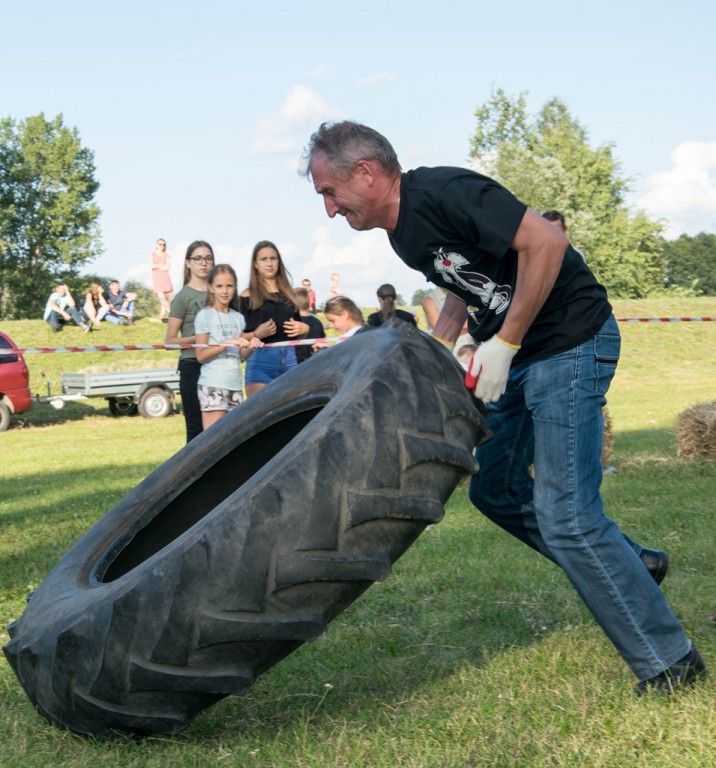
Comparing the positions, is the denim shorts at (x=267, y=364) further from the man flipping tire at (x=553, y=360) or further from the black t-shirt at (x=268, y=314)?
the man flipping tire at (x=553, y=360)

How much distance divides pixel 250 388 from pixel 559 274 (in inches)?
211

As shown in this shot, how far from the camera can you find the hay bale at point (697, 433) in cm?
922

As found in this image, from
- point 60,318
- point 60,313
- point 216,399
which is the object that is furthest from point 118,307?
point 216,399

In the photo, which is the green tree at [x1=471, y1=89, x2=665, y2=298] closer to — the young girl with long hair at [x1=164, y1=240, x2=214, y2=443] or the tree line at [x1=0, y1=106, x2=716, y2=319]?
the tree line at [x1=0, y1=106, x2=716, y2=319]

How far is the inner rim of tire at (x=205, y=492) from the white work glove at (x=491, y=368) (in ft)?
2.63

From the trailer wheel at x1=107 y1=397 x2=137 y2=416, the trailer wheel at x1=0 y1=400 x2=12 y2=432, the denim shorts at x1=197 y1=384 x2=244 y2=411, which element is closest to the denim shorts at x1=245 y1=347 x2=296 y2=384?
the denim shorts at x1=197 y1=384 x2=244 y2=411

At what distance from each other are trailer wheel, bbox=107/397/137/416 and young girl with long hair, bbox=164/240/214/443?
1203 centimetres

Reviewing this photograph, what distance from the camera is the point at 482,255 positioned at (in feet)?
10.4

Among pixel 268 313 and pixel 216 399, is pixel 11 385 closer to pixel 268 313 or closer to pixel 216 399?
pixel 268 313

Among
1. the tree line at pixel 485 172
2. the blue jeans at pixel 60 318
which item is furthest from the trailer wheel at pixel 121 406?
the tree line at pixel 485 172

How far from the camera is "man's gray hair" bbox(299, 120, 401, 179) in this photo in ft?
10.4

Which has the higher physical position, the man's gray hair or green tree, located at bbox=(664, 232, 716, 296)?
the man's gray hair

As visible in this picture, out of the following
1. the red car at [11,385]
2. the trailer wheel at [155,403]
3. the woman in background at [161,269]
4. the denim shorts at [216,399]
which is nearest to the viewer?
the denim shorts at [216,399]

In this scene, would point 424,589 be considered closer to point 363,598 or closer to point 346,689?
point 363,598
